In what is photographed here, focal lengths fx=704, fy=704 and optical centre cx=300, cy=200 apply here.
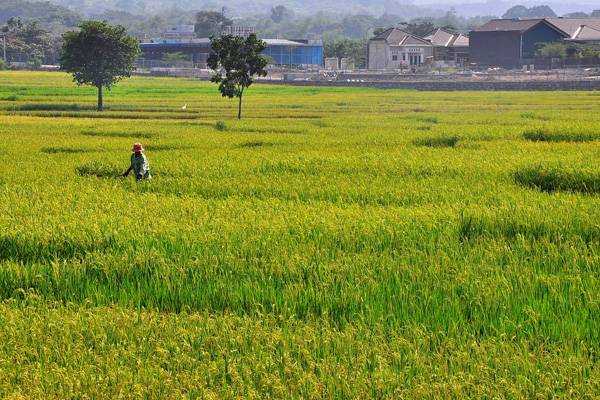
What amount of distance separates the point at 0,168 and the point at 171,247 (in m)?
9.26

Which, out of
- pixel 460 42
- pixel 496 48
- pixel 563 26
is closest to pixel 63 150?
pixel 496 48

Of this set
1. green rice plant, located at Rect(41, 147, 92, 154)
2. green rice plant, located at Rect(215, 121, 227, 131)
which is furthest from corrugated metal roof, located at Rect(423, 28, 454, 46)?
green rice plant, located at Rect(41, 147, 92, 154)

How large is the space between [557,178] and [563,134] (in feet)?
28.5

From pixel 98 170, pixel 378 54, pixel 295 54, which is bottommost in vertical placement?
pixel 98 170

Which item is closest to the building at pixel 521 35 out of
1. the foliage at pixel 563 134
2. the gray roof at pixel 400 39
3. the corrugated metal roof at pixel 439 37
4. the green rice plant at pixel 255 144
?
the gray roof at pixel 400 39

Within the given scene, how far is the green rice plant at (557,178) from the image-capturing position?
12797 millimetres

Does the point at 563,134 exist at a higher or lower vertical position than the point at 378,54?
lower

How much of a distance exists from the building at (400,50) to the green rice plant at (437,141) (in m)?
74.7

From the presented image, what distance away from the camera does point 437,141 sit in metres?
21.5

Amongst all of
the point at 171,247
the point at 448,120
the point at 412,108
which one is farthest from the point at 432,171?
the point at 412,108

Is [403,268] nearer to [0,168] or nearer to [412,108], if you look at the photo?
[0,168]

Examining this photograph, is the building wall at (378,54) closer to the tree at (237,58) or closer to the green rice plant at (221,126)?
the tree at (237,58)

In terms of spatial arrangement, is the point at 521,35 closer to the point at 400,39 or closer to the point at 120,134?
the point at 400,39

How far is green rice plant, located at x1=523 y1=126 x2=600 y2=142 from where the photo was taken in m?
21.0
